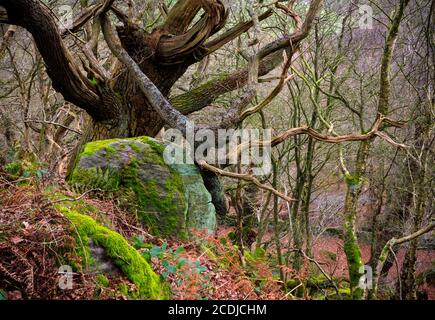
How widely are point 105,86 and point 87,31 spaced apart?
2.69 meters

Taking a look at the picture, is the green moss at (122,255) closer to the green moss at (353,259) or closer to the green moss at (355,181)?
the green moss at (353,259)

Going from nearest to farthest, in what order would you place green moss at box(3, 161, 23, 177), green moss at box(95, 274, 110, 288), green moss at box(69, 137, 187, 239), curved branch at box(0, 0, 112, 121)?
green moss at box(95, 274, 110, 288)
green moss at box(3, 161, 23, 177)
green moss at box(69, 137, 187, 239)
curved branch at box(0, 0, 112, 121)

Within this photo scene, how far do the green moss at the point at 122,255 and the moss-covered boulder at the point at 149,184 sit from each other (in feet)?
5.08

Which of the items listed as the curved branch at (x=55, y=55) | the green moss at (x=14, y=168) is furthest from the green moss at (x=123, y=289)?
the curved branch at (x=55, y=55)

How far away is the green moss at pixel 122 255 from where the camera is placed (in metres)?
3.10

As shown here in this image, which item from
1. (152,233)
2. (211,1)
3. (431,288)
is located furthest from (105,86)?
(431,288)

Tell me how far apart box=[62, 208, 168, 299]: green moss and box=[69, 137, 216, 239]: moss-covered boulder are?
1.55 m

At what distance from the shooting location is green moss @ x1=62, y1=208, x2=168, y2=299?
3.10 metres

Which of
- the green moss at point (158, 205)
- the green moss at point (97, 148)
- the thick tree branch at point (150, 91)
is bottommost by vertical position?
the green moss at point (158, 205)

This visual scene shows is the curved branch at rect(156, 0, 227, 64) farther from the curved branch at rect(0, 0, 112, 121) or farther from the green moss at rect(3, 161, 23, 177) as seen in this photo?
the green moss at rect(3, 161, 23, 177)

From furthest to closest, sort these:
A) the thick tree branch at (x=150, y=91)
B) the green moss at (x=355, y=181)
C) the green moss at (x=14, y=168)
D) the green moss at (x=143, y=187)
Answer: the green moss at (x=355, y=181), the thick tree branch at (x=150, y=91), the green moss at (x=143, y=187), the green moss at (x=14, y=168)

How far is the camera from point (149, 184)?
5133mm

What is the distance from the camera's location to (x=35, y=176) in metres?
4.12

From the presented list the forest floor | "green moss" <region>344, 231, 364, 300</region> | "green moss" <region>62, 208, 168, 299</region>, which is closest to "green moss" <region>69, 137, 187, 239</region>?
the forest floor
